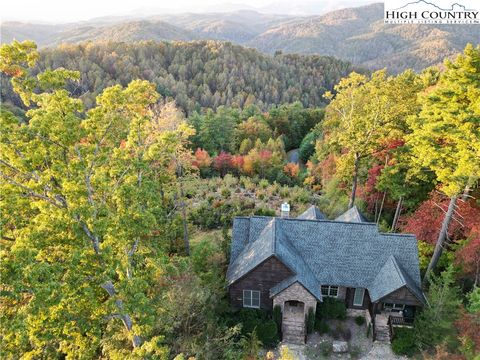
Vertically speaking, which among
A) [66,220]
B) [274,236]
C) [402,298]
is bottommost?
[402,298]

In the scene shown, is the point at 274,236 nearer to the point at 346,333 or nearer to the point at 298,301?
the point at 298,301

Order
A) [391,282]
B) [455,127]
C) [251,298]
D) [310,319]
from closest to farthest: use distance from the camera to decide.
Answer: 1. [455,127]
2. [391,282]
3. [310,319]
4. [251,298]

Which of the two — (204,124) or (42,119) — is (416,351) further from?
(204,124)

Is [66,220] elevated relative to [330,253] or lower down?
elevated

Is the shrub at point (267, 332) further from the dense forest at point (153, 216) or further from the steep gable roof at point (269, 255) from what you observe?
the steep gable roof at point (269, 255)

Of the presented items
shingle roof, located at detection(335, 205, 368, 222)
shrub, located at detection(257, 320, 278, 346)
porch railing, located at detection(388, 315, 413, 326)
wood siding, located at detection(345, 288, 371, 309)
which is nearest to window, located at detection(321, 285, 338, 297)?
wood siding, located at detection(345, 288, 371, 309)

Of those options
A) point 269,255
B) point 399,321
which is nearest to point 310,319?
point 269,255

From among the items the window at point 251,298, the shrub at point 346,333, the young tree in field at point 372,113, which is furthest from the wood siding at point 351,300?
the young tree in field at point 372,113
